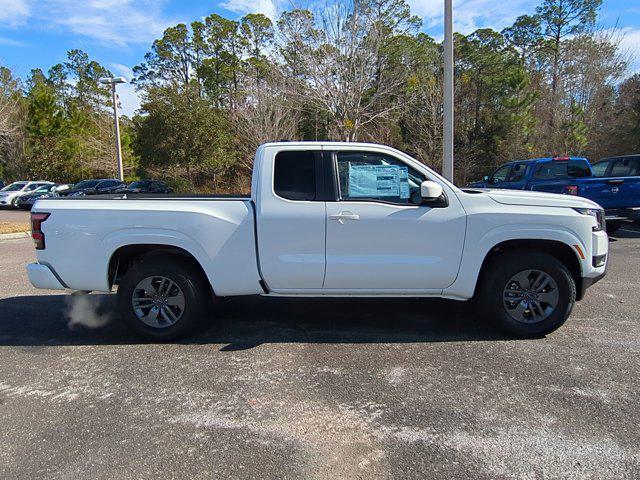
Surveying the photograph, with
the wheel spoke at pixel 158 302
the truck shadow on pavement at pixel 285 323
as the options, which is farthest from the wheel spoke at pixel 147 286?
the truck shadow on pavement at pixel 285 323

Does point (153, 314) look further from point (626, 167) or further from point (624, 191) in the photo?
point (626, 167)

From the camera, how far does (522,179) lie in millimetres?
11367

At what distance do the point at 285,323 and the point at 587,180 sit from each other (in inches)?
338

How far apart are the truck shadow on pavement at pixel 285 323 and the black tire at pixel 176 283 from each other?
0.16m

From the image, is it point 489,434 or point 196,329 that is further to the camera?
point 196,329

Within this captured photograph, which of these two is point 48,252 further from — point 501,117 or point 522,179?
point 501,117

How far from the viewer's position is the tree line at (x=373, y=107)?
20.5 metres

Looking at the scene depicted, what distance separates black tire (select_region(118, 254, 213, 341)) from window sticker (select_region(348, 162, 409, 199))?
1783 millimetres

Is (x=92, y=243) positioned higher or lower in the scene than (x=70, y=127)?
lower

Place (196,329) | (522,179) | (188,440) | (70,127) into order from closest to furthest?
(188,440) → (196,329) → (522,179) → (70,127)

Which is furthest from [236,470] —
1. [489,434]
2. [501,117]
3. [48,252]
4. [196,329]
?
[501,117]

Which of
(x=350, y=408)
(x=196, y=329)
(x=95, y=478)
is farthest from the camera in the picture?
(x=196, y=329)

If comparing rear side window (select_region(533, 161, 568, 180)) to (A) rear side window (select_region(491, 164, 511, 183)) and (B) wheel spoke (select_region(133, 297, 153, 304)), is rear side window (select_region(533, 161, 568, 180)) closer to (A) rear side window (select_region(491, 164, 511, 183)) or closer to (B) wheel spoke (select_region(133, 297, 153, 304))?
(A) rear side window (select_region(491, 164, 511, 183))

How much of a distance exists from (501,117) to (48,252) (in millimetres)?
32772
